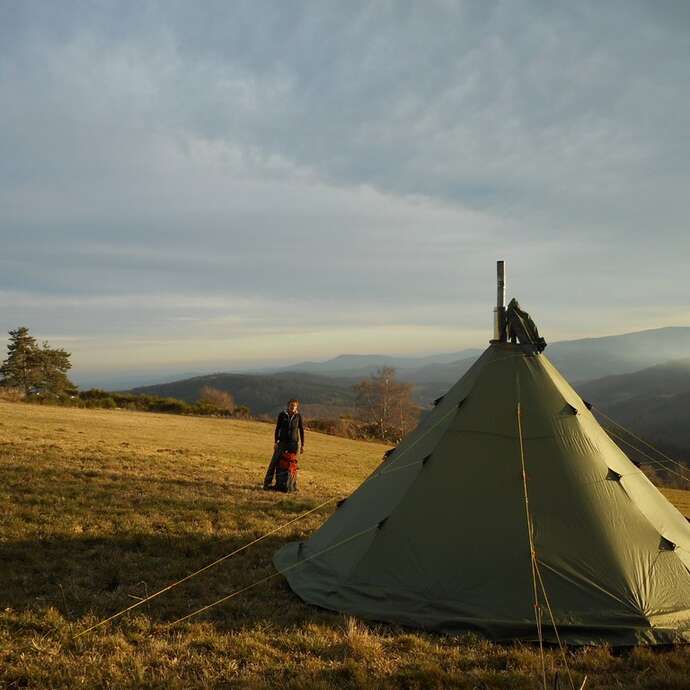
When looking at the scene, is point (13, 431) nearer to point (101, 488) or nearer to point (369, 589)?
point (101, 488)

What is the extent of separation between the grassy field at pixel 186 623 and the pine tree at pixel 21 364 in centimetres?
5798

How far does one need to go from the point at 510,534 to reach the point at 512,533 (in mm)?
25

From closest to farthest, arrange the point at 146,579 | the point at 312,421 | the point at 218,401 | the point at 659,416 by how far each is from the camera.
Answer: the point at 146,579 → the point at 312,421 → the point at 218,401 → the point at 659,416

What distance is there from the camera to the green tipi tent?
5.70 m

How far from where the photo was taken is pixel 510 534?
239 inches

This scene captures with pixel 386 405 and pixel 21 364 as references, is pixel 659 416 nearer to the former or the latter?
pixel 386 405

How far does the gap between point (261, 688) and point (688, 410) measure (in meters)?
165

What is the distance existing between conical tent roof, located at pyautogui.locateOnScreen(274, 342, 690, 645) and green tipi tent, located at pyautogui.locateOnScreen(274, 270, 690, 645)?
0.01 metres

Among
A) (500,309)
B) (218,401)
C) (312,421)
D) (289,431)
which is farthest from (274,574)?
(218,401)

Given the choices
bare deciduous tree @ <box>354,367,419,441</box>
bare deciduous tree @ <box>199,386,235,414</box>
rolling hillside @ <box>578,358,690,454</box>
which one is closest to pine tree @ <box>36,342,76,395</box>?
bare deciduous tree @ <box>199,386,235,414</box>

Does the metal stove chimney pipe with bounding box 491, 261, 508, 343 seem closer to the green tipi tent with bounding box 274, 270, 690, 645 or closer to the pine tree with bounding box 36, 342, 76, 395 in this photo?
the green tipi tent with bounding box 274, 270, 690, 645

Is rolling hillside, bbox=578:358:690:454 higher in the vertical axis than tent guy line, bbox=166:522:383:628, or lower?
lower

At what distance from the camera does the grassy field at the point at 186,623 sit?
4.80 meters

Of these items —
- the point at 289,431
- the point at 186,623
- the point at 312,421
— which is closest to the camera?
the point at 186,623
